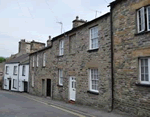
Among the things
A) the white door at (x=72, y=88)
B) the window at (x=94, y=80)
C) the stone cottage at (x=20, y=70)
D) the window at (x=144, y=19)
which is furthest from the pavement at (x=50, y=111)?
the stone cottage at (x=20, y=70)

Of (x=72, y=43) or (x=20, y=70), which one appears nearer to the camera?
(x=72, y=43)

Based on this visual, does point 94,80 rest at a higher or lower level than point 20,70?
lower

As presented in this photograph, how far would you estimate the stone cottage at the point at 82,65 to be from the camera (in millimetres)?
10483

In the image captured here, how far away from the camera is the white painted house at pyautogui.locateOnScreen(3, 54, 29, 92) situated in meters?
27.1

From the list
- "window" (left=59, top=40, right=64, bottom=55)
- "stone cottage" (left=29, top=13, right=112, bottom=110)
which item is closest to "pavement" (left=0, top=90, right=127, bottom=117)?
"stone cottage" (left=29, top=13, right=112, bottom=110)

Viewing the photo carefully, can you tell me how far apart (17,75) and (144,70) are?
25.8 meters

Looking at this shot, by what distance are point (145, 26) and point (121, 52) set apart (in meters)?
1.94

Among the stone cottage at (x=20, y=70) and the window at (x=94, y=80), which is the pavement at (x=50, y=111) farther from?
the stone cottage at (x=20, y=70)

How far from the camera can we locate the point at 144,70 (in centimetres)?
812

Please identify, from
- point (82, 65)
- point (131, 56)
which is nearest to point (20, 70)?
point (82, 65)

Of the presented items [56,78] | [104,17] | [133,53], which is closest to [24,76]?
[56,78]

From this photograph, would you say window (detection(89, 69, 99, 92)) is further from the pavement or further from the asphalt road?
the asphalt road

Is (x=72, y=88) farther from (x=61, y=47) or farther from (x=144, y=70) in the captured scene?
(x=144, y=70)

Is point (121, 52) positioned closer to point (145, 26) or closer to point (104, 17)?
point (145, 26)
